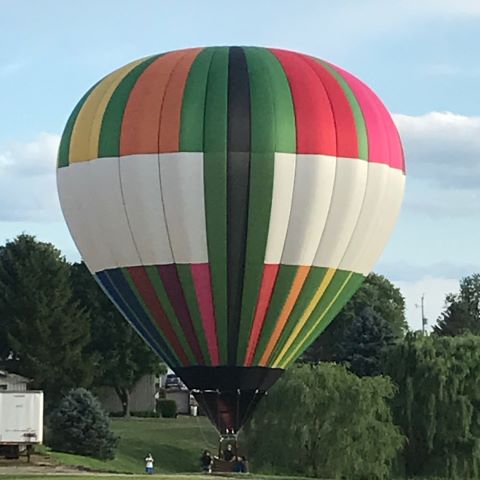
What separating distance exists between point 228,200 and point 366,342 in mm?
34144

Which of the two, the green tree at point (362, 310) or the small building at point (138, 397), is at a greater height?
the green tree at point (362, 310)

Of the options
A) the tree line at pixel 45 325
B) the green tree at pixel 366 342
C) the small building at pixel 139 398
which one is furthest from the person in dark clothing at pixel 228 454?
the small building at pixel 139 398

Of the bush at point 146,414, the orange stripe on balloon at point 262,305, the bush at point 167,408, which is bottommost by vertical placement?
the bush at point 146,414

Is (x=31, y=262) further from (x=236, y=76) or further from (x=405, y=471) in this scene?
(x=236, y=76)

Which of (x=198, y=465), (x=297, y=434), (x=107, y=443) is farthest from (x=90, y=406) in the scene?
(x=297, y=434)

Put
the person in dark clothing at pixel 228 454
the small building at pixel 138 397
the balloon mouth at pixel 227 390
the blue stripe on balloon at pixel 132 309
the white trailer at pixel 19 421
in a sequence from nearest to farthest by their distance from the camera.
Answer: the balloon mouth at pixel 227 390
the blue stripe on balloon at pixel 132 309
the person in dark clothing at pixel 228 454
the white trailer at pixel 19 421
the small building at pixel 138 397

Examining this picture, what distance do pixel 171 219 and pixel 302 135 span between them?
3390 millimetres

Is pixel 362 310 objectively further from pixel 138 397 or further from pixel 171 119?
pixel 171 119

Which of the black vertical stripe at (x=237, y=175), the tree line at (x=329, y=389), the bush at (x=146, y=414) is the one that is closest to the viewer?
the black vertical stripe at (x=237, y=175)

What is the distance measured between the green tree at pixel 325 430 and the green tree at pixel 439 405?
1.19 m

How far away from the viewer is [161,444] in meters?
54.9

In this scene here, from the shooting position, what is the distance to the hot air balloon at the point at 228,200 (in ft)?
94.1

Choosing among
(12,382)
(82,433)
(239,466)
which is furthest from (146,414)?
(239,466)

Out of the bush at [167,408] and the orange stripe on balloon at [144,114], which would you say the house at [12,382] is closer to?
the bush at [167,408]
